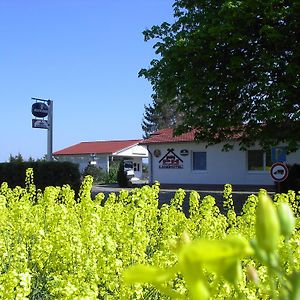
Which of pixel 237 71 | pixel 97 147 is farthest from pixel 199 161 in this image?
pixel 97 147

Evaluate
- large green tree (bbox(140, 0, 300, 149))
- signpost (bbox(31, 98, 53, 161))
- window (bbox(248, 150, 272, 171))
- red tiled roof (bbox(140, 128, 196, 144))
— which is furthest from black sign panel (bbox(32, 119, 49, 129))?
window (bbox(248, 150, 272, 171))

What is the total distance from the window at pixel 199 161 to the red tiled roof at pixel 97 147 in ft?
57.1

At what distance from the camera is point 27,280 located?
2562mm

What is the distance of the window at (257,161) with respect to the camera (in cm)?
2681

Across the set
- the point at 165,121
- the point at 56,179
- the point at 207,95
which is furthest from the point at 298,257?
the point at 165,121

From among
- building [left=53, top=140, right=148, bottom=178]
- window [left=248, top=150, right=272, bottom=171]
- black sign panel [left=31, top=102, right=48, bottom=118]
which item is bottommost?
window [left=248, top=150, right=272, bottom=171]

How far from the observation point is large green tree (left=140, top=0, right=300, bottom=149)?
14.3m

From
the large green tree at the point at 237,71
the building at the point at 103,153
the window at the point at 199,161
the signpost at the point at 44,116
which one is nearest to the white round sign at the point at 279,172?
the large green tree at the point at 237,71

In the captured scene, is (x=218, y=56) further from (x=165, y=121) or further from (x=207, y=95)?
(x=165, y=121)

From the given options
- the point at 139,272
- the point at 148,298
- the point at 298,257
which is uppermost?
the point at 139,272

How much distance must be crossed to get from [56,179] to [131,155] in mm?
30137

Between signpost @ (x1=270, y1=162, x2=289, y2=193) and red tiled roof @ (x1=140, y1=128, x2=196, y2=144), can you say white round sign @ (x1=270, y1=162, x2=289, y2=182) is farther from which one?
red tiled roof @ (x1=140, y1=128, x2=196, y2=144)

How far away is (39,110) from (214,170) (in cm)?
1023

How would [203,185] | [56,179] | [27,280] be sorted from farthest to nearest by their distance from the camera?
[203,185], [56,179], [27,280]
